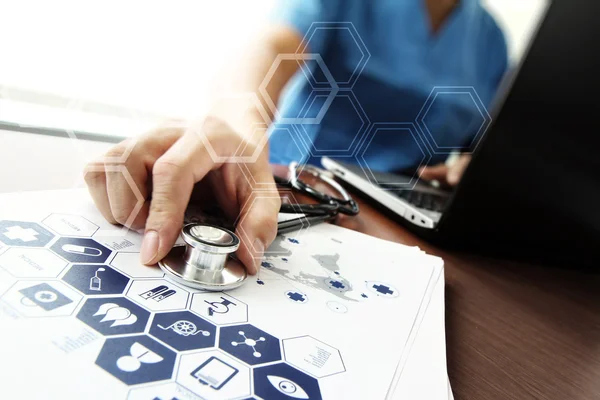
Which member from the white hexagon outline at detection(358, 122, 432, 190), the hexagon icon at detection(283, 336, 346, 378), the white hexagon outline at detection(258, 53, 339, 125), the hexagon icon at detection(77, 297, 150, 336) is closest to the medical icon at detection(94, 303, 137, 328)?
the hexagon icon at detection(77, 297, 150, 336)

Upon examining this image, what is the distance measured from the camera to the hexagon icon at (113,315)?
251mm

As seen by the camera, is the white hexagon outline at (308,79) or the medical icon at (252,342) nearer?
the medical icon at (252,342)

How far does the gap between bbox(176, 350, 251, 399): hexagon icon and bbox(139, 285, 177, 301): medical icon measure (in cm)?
6

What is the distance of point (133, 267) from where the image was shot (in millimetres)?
327

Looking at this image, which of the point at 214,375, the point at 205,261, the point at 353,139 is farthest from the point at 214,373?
the point at 353,139

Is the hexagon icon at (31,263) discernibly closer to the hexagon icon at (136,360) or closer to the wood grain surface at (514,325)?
the hexagon icon at (136,360)

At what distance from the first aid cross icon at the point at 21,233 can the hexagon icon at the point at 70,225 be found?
0.06 ft

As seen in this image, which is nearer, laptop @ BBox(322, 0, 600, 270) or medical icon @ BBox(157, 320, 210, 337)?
medical icon @ BBox(157, 320, 210, 337)

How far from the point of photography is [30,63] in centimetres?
44

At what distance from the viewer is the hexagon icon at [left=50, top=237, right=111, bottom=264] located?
0.31m

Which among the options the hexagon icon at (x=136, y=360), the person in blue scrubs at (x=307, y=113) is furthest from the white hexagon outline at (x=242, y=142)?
the hexagon icon at (x=136, y=360)

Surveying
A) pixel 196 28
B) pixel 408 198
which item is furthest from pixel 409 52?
pixel 196 28

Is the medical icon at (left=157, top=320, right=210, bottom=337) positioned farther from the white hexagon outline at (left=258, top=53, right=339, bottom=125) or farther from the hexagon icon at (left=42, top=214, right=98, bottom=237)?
the white hexagon outline at (left=258, top=53, right=339, bottom=125)

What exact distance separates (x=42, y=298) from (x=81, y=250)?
0.07m
